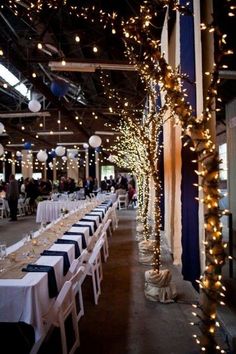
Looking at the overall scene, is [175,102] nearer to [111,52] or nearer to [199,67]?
[199,67]

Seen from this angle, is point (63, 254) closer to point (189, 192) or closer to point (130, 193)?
point (189, 192)

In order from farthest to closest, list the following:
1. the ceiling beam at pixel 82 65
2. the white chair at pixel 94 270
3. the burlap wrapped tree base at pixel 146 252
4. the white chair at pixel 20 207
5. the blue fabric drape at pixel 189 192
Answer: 1. the white chair at pixel 20 207
2. the ceiling beam at pixel 82 65
3. the burlap wrapped tree base at pixel 146 252
4. the blue fabric drape at pixel 189 192
5. the white chair at pixel 94 270

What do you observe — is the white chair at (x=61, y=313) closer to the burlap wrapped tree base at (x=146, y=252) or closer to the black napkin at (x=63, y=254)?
the black napkin at (x=63, y=254)

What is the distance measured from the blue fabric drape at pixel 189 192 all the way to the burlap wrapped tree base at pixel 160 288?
0.97 ft

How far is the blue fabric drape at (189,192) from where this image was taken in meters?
3.99

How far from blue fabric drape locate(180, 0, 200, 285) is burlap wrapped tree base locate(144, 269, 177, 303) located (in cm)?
30

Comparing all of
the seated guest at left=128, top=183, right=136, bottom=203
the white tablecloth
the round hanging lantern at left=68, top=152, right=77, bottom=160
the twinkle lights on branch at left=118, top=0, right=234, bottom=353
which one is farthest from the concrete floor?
the round hanging lantern at left=68, top=152, right=77, bottom=160

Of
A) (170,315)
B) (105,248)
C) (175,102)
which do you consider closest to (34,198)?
(105,248)

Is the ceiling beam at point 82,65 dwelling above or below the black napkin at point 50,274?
above

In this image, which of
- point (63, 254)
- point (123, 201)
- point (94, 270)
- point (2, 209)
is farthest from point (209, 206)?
point (123, 201)

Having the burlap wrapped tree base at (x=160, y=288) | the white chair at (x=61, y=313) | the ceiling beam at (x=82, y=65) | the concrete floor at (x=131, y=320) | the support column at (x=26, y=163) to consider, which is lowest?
the concrete floor at (x=131, y=320)

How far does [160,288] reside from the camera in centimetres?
393

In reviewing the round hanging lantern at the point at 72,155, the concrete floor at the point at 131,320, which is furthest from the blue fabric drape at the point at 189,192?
the round hanging lantern at the point at 72,155

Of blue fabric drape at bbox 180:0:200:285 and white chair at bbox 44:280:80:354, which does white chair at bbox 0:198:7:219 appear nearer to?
blue fabric drape at bbox 180:0:200:285
